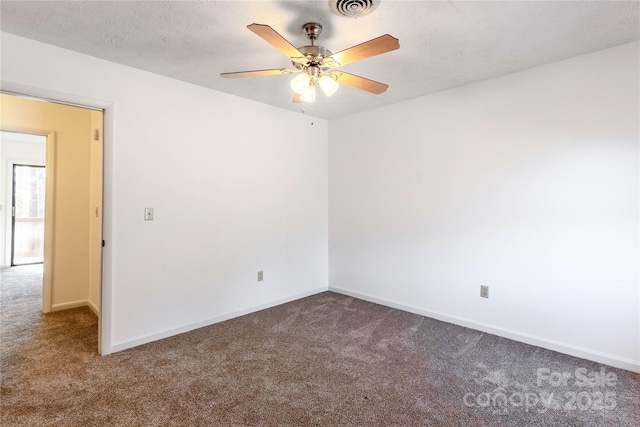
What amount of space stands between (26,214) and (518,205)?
8.30 metres

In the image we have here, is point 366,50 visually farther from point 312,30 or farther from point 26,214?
point 26,214

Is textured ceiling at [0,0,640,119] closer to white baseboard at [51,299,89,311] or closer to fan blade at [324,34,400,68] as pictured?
fan blade at [324,34,400,68]

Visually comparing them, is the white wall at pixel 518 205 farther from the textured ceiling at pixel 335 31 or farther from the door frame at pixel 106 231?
the door frame at pixel 106 231

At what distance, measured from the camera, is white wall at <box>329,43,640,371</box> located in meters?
2.37

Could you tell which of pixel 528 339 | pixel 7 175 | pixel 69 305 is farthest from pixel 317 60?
pixel 7 175

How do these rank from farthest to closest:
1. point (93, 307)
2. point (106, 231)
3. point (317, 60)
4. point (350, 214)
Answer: point (350, 214)
point (93, 307)
point (106, 231)
point (317, 60)

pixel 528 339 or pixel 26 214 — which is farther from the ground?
pixel 26 214

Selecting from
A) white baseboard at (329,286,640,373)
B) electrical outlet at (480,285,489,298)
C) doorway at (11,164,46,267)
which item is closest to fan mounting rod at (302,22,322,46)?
electrical outlet at (480,285,489,298)

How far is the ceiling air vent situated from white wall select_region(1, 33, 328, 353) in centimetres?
183

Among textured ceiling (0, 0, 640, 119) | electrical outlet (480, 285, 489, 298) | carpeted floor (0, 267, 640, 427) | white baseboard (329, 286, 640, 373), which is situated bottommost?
carpeted floor (0, 267, 640, 427)

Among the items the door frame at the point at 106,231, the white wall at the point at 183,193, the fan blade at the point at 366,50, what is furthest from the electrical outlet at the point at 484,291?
the door frame at the point at 106,231

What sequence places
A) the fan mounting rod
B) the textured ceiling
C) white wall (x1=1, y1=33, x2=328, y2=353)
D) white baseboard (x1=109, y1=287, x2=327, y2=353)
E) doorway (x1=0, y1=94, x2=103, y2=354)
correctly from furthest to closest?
doorway (x1=0, y1=94, x2=103, y2=354)
white baseboard (x1=109, y1=287, x2=327, y2=353)
white wall (x1=1, y1=33, x2=328, y2=353)
the fan mounting rod
the textured ceiling

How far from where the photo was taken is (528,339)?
2.78 metres

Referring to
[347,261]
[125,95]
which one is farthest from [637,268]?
[125,95]
